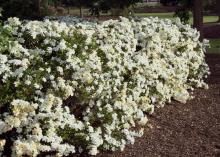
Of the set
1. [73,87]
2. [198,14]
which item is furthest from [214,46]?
[73,87]

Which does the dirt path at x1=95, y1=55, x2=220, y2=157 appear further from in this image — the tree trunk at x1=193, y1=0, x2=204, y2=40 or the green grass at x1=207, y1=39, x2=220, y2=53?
the green grass at x1=207, y1=39, x2=220, y2=53

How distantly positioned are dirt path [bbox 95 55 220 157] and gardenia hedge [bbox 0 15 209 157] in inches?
9.8

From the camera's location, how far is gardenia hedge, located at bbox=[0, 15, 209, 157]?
5.73m

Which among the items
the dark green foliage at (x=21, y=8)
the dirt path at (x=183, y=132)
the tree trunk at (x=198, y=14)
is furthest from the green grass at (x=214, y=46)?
the dirt path at (x=183, y=132)

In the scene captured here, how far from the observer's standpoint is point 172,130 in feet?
26.8

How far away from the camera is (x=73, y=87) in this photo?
641 cm

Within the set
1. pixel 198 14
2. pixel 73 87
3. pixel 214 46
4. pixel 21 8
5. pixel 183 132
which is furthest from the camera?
pixel 21 8

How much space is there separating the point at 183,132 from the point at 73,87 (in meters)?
2.39

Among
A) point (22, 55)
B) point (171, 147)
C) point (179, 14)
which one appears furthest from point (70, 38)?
point (179, 14)

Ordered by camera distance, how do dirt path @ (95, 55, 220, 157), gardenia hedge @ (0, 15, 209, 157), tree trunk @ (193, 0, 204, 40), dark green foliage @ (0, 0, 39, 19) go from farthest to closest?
dark green foliage @ (0, 0, 39, 19) → tree trunk @ (193, 0, 204, 40) → dirt path @ (95, 55, 220, 157) → gardenia hedge @ (0, 15, 209, 157)

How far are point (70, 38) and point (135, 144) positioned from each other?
1730mm

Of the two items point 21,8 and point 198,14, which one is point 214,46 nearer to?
point 198,14

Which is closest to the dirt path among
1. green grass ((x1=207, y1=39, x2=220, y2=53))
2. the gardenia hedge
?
the gardenia hedge

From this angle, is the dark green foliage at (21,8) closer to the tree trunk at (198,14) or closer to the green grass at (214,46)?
the green grass at (214,46)
